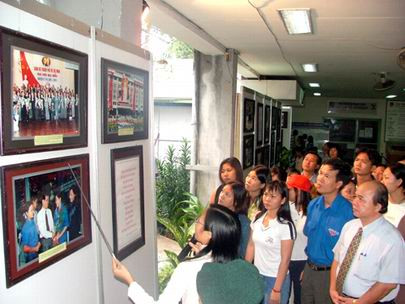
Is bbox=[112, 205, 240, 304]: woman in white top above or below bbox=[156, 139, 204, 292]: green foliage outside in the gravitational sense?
above

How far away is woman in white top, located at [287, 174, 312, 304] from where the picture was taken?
3244 millimetres

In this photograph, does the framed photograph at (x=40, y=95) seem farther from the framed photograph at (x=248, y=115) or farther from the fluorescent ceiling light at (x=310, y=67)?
the fluorescent ceiling light at (x=310, y=67)

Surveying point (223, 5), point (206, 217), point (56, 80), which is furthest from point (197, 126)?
point (56, 80)

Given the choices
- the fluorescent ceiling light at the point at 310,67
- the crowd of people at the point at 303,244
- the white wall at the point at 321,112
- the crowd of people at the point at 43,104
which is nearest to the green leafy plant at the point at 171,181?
the fluorescent ceiling light at the point at 310,67

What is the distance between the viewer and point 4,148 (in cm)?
115

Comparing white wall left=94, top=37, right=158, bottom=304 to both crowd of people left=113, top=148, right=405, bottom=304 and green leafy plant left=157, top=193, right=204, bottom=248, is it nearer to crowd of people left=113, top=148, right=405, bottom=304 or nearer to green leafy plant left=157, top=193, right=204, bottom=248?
crowd of people left=113, top=148, right=405, bottom=304

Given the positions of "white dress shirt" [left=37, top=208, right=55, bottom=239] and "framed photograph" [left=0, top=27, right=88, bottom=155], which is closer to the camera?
"framed photograph" [left=0, top=27, right=88, bottom=155]

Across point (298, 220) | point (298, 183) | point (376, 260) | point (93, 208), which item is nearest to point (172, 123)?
point (298, 183)

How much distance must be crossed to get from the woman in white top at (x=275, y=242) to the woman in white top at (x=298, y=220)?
0.34m

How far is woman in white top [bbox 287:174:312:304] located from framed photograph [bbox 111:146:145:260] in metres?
1.63

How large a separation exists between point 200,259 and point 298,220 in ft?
5.82

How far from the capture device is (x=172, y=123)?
28.5 ft

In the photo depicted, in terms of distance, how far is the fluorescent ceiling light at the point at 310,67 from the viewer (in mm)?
6763

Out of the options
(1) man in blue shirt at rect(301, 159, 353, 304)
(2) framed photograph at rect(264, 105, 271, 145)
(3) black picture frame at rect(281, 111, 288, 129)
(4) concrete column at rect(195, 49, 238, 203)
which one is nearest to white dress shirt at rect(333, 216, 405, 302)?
(1) man in blue shirt at rect(301, 159, 353, 304)
